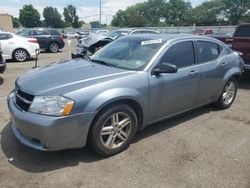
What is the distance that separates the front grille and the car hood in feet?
0.18

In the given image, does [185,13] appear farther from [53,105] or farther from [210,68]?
[53,105]

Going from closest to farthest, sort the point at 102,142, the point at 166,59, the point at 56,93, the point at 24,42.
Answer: the point at 56,93 → the point at 102,142 → the point at 166,59 → the point at 24,42

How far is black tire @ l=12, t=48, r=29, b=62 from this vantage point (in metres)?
12.9

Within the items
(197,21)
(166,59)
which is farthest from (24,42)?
(197,21)

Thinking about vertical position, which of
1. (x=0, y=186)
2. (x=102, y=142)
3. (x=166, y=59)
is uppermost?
(x=166, y=59)

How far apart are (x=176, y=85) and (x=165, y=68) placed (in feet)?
1.56

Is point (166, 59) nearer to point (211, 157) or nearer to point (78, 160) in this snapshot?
point (211, 157)

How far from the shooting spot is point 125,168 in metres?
3.63

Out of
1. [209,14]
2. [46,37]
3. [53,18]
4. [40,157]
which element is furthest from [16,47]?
[53,18]

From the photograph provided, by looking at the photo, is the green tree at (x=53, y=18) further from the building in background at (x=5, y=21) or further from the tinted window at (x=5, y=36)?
the tinted window at (x=5, y=36)

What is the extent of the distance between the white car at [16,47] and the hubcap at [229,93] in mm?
9070

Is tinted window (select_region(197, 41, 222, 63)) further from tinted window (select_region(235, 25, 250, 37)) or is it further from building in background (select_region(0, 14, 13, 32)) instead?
building in background (select_region(0, 14, 13, 32))

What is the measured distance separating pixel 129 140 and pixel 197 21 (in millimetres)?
95943

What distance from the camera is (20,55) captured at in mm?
13055
